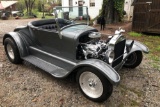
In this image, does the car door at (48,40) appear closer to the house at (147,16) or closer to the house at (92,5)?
the house at (147,16)

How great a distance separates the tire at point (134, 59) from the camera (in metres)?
4.40

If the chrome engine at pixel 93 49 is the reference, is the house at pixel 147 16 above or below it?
above

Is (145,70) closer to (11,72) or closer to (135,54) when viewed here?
(135,54)

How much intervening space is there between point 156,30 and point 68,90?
7159 millimetres

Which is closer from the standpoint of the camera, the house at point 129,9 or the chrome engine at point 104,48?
the chrome engine at point 104,48

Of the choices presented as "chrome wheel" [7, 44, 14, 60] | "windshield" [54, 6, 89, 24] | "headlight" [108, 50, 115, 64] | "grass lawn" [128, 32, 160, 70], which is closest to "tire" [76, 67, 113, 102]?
"headlight" [108, 50, 115, 64]

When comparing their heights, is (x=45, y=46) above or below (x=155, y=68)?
above

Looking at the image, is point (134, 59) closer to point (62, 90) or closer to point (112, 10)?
point (62, 90)

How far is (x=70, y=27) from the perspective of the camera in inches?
149

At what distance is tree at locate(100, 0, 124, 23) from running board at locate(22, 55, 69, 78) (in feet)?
28.1

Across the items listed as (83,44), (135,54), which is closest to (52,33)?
(83,44)

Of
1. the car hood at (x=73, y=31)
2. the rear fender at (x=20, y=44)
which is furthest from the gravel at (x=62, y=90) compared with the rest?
the car hood at (x=73, y=31)

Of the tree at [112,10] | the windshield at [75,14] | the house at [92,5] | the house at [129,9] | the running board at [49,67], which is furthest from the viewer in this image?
the house at [92,5]

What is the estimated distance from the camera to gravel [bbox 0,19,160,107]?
3.14 metres
